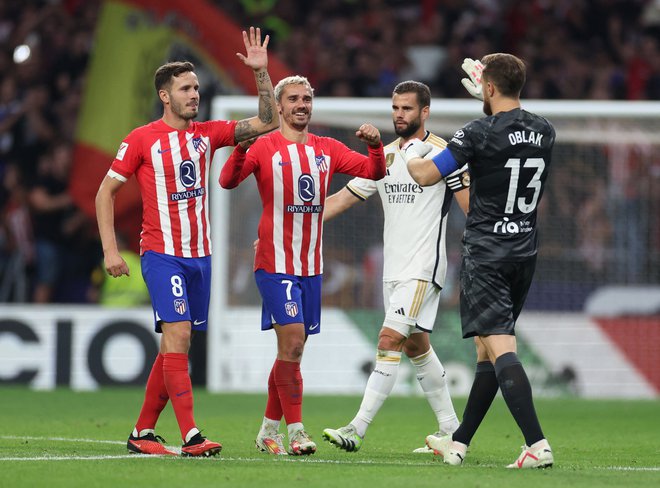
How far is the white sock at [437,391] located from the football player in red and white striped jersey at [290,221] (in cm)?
82

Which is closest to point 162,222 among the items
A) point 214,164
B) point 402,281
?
point 402,281

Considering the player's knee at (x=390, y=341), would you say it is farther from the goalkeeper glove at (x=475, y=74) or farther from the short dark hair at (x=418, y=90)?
the goalkeeper glove at (x=475, y=74)

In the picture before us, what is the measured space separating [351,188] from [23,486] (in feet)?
11.5

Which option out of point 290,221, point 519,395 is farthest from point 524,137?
point 290,221

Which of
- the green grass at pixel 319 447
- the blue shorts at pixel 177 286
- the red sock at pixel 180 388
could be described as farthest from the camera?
the blue shorts at pixel 177 286

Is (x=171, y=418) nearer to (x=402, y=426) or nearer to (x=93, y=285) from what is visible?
(x=402, y=426)

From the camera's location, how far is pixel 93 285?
15578 mm

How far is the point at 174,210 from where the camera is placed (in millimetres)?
7461

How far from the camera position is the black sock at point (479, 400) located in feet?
23.0

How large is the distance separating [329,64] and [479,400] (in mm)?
11064

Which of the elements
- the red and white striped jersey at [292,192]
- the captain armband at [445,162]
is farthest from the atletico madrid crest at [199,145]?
the captain armband at [445,162]

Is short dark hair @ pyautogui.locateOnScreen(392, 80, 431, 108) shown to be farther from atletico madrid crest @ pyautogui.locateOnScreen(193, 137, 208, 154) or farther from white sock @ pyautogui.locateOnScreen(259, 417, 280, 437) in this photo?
white sock @ pyautogui.locateOnScreen(259, 417, 280, 437)

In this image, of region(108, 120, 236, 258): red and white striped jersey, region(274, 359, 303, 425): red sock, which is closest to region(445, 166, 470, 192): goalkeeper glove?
region(274, 359, 303, 425): red sock

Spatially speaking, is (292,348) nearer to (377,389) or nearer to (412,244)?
(377,389)
